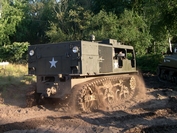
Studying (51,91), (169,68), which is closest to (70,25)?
(169,68)

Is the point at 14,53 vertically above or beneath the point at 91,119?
above

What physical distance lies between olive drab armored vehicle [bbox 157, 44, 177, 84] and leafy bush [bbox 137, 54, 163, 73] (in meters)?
3.91

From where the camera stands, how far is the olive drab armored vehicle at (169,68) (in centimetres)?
1549

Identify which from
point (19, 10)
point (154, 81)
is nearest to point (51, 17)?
point (19, 10)

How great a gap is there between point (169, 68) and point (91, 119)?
31.7 feet

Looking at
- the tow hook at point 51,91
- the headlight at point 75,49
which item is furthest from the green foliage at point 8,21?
the headlight at point 75,49

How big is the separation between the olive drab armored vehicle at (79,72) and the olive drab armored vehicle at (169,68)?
18.8 ft

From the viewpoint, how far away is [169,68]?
16000mm

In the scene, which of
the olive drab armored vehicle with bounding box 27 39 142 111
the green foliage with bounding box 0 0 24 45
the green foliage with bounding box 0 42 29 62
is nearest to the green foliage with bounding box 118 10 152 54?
the green foliage with bounding box 0 42 29 62

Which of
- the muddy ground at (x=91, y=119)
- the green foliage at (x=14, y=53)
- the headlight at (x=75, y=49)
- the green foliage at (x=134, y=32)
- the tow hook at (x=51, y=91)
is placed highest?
the green foliage at (x=134, y=32)

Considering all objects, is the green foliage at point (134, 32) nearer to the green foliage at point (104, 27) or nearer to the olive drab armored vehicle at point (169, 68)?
the green foliage at point (104, 27)

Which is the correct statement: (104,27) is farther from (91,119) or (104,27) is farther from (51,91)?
(91,119)

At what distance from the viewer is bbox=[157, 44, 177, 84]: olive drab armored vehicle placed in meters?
15.5

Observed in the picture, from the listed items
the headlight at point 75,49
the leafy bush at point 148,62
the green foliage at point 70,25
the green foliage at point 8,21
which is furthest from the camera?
the green foliage at point 8,21
